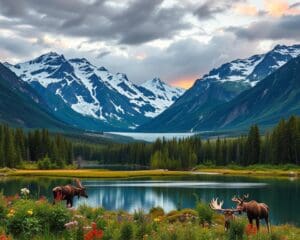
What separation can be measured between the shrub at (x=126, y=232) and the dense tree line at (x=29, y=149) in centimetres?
14822

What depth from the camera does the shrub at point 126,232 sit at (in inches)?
718

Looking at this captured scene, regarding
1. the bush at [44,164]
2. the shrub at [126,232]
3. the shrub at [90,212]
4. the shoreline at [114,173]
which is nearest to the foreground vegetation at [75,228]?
the shrub at [126,232]

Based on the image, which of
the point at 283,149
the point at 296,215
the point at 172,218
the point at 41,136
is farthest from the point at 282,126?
the point at 172,218

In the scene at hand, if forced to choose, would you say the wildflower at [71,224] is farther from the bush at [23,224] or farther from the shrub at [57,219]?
the bush at [23,224]

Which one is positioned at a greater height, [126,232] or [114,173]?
[126,232]

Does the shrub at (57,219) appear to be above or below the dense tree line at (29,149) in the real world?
above

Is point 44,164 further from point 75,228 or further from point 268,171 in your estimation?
point 75,228

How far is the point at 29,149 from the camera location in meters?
193

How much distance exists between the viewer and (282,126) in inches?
6703

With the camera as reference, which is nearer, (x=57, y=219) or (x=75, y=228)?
(x=75, y=228)

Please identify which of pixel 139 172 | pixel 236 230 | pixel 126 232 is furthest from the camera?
pixel 139 172


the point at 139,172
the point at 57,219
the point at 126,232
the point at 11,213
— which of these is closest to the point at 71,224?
the point at 57,219

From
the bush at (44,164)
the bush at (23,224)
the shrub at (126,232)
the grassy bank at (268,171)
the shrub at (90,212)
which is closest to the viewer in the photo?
the shrub at (126,232)

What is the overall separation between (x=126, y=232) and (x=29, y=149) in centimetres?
18036
